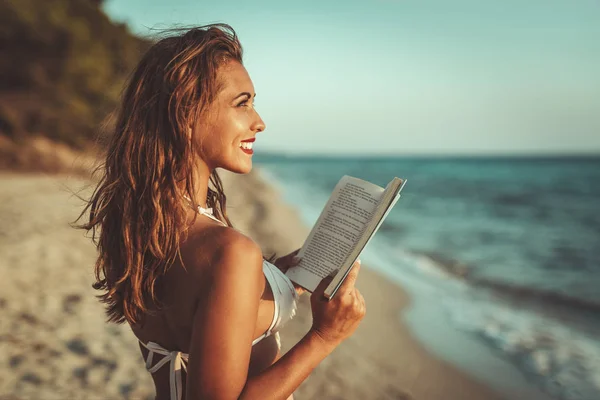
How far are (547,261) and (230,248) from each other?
390 inches

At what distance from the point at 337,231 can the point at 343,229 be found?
3 centimetres

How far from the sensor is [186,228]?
1449 millimetres

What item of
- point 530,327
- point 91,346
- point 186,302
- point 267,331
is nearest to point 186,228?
point 186,302

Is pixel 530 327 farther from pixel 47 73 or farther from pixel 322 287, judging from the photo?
pixel 47 73

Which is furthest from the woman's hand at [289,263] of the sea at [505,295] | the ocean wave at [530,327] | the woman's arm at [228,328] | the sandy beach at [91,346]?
the ocean wave at [530,327]

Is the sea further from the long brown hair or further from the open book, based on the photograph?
the long brown hair

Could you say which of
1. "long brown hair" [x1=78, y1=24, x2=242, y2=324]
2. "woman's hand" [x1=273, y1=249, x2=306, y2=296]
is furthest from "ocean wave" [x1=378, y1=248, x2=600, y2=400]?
"long brown hair" [x1=78, y1=24, x2=242, y2=324]

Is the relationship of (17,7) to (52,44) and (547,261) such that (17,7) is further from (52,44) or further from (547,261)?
(547,261)

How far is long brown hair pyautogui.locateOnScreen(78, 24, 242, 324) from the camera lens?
1.47 meters

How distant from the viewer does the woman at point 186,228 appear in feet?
4.33

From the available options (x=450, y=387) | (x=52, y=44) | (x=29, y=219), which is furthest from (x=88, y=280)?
(x=52, y=44)

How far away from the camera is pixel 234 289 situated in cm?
123

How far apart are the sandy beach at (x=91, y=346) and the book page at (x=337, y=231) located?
106cm

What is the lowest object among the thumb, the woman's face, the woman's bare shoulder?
the thumb
